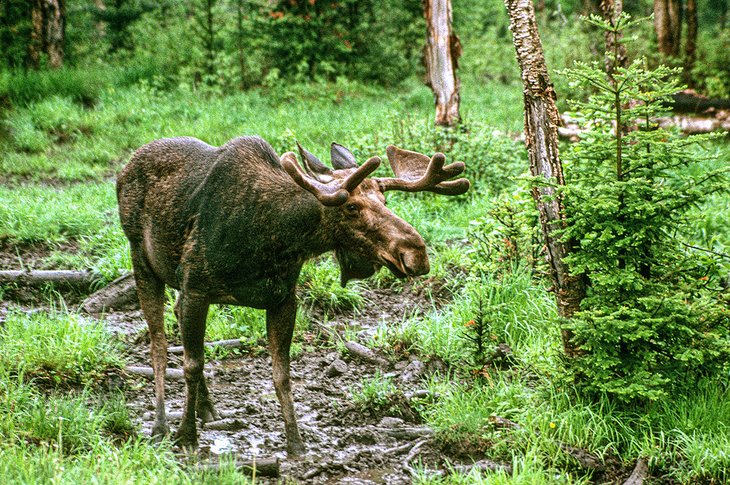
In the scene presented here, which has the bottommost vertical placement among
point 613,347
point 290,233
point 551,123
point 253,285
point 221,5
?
point 613,347

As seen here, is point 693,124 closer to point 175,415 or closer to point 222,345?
point 222,345

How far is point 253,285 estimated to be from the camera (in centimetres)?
514

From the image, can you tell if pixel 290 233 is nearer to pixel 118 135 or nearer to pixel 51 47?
pixel 118 135

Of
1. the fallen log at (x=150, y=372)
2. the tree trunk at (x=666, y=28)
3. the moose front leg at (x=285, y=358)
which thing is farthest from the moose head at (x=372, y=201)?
the tree trunk at (x=666, y=28)

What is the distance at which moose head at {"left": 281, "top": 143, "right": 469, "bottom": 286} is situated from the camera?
175 inches

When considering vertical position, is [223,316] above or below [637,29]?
below

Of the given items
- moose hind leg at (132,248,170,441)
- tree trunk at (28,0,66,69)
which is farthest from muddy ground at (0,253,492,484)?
tree trunk at (28,0,66,69)

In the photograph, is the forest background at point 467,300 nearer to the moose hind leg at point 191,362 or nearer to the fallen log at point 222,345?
the fallen log at point 222,345

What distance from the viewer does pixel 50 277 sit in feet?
26.1

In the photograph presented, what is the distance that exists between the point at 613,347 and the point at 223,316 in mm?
3832

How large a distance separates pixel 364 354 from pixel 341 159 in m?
2.29

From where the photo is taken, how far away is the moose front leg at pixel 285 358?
536 cm

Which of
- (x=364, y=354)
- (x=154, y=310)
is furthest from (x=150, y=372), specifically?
(x=364, y=354)

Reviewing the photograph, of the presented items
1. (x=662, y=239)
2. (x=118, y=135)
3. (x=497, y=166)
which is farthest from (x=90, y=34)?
(x=662, y=239)
